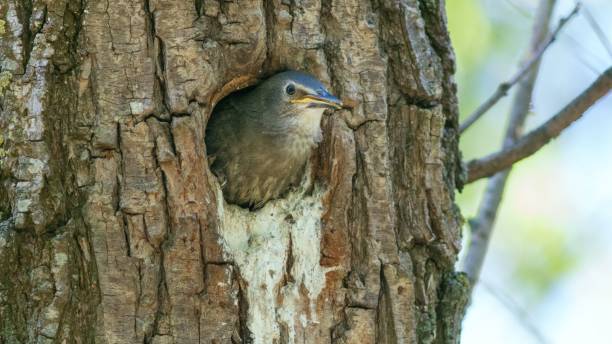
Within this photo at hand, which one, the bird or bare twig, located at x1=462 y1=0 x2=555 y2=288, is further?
bare twig, located at x1=462 y1=0 x2=555 y2=288

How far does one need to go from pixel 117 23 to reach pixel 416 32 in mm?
1227

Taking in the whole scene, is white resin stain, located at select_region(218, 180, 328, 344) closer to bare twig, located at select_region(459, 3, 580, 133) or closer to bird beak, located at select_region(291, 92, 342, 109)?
bird beak, located at select_region(291, 92, 342, 109)

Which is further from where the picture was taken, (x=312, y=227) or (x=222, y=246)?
(x=312, y=227)

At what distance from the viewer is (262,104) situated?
12.8 ft

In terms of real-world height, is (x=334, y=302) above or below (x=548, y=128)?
below

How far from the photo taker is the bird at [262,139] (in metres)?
3.67

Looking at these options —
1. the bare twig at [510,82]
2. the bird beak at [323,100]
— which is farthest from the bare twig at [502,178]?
the bird beak at [323,100]

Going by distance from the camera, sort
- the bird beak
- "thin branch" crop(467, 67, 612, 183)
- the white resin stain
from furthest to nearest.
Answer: "thin branch" crop(467, 67, 612, 183), the bird beak, the white resin stain

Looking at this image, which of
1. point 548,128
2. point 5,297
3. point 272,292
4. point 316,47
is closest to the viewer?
point 5,297

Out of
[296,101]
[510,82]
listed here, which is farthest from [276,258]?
[510,82]

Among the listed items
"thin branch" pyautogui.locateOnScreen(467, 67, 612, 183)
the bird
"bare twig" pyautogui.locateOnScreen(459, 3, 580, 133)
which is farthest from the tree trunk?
"bare twig" pyautogui.locateOnScreen(459, 3, 580, 133)

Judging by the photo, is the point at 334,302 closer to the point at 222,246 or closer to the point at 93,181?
the point at 222,246

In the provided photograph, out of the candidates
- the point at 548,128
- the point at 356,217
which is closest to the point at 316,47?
the point at 356,217

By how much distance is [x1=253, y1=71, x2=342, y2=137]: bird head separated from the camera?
3.34 metres
